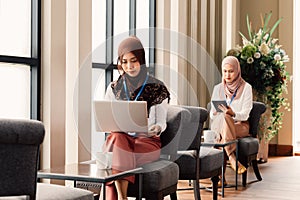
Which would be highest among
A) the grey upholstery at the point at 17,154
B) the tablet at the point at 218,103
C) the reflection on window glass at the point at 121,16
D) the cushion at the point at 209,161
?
the reflection on window glass at the point at 121,16

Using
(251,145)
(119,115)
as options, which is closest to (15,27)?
(119,115)

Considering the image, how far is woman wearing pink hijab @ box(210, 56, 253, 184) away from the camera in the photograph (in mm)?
5684

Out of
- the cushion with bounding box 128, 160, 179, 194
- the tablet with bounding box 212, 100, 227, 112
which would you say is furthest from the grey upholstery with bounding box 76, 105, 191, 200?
the tablet with bounding box 212, 100, 227, 112

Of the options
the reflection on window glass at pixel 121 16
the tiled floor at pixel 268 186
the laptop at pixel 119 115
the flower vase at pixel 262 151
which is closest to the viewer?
the laptop at pixel 119 115

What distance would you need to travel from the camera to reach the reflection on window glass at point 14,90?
12.7ft

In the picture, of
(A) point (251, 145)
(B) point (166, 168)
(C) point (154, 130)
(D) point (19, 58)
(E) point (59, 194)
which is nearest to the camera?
(E) point (59, 194)

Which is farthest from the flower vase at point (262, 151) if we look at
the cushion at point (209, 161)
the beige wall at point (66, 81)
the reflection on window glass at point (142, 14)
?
the beige wall at point (66, 81)

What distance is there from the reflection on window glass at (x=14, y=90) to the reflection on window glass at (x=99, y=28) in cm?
102

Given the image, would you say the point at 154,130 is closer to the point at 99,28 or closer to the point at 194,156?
the point at 194,156

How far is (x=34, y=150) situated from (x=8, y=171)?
134 mm

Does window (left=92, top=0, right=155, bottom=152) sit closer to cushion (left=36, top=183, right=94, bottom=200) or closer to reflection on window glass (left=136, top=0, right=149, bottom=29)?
reflection on window glass (left=136, top=0, right=149, bottom=29)

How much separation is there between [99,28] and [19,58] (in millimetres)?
1330

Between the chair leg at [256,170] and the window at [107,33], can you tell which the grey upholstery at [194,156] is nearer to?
the window at [107,33]

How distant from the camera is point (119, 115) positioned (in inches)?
132
